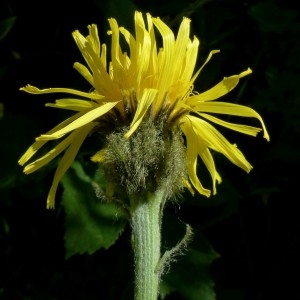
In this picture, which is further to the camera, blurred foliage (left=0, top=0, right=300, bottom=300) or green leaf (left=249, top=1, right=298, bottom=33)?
green leaf (left=249, top=1, right=298, bottom=33)

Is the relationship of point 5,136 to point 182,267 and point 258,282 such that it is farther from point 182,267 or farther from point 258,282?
point 258,282

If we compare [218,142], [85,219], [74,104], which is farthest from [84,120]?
[85,219]

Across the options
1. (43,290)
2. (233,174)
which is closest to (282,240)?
(233,174)

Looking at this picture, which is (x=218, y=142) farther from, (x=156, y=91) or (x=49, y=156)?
(x=49, y=156)

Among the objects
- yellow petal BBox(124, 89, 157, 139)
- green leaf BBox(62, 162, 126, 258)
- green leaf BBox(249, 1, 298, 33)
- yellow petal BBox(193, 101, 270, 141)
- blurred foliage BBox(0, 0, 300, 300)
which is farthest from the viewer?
green leaf BBox(249, 1, 298, 33)

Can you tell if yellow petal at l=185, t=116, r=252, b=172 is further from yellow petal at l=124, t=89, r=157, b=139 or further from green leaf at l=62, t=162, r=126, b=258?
green leaf at l=62, t=162, r=126, b=258

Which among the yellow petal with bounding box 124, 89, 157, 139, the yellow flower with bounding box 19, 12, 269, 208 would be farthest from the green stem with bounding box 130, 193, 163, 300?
the yellow petal with bounding box 124, 89, 157, 139

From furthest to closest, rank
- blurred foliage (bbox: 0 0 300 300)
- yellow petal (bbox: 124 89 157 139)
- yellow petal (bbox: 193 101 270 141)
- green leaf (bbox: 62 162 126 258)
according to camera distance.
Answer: blurred foliage (bbox: 0 0 300 300), green leaf (bbox: 62 162 126 258), yellow petal (bbox: 193 101 270 141), yellow petal (bbox: 124 89 157 139)
